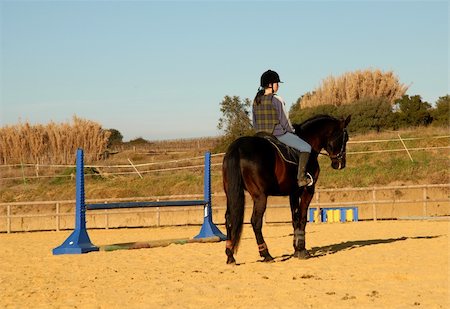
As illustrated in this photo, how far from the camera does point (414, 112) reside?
1639 inches

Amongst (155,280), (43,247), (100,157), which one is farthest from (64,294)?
(100,157)

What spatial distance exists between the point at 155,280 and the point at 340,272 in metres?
2.43

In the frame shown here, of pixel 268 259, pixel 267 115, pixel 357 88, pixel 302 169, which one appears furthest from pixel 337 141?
pixel 357 88

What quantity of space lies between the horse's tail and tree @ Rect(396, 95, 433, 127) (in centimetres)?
3278

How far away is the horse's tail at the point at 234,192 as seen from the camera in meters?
10.3

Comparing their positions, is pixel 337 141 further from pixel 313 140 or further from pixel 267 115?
pixel 267 115

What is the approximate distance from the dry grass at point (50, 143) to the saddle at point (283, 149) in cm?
3238

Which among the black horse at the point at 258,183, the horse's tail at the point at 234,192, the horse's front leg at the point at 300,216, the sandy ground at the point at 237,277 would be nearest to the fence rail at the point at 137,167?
the sandy ground at the point at 237,277

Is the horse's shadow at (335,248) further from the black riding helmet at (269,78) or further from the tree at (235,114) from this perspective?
the tree at (235,114)

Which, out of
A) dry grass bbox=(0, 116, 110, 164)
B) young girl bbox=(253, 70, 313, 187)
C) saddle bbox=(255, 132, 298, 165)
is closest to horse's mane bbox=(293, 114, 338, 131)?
young girl bbox=(253, 70, 313, 187)

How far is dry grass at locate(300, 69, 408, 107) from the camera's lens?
50.4 metres

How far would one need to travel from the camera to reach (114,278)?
9797 millimetres

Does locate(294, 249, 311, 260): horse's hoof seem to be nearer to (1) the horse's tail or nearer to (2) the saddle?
(1) the horse's tail

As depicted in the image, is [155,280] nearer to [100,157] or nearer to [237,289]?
[237,289]
